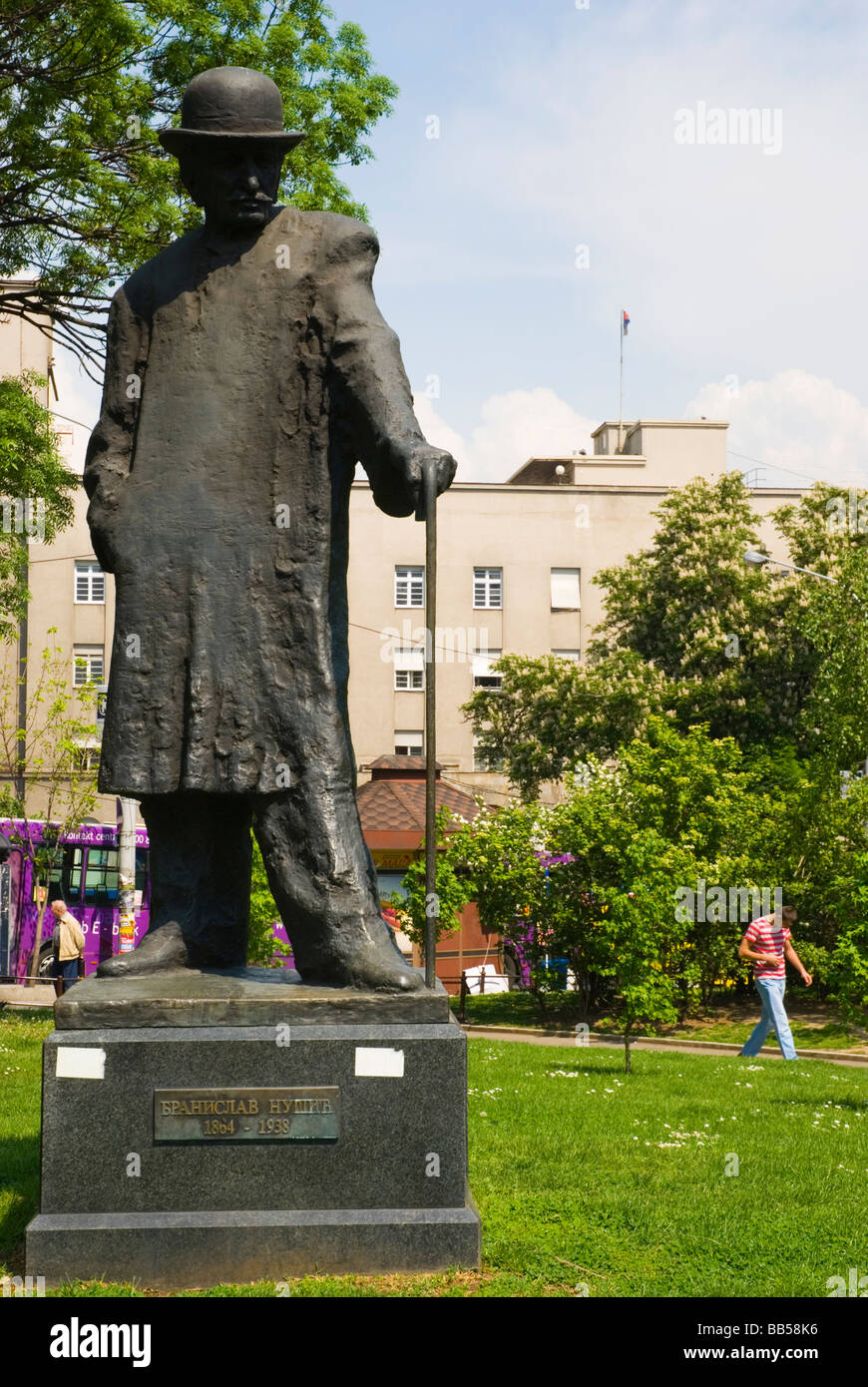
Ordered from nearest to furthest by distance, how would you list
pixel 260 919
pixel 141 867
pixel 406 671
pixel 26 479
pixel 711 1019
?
pixel 260 919 → pixel 26 479 → pixel 711 1019 → pixel 141 867 → pixel 406 671

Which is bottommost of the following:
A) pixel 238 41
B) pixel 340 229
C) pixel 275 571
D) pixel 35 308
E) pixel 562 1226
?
pixel 562 1226

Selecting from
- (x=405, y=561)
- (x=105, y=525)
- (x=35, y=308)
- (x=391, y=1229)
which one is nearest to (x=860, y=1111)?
(x=391, y=1229)

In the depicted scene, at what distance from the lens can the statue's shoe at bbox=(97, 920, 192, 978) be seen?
Result: 5.20 m

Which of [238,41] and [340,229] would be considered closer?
[340,229]

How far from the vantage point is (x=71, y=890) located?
2659 cm

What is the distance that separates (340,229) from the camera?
5332 millimetres

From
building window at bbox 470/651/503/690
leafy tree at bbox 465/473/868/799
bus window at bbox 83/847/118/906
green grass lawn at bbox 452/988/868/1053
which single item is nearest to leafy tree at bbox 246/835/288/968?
green grass lawn at bbox 452/988/868/1053

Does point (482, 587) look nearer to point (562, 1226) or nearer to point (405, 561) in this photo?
point (405, 561)

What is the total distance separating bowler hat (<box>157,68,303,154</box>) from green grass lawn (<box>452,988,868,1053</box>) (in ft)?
47.8

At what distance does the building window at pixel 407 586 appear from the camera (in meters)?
42.0

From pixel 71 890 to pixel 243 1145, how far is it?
2284 centimetres

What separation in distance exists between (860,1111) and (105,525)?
6.67 metres

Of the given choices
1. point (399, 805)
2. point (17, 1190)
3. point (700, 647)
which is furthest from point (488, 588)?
point (17, 1190)

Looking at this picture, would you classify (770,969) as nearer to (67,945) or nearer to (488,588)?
(67,945)
